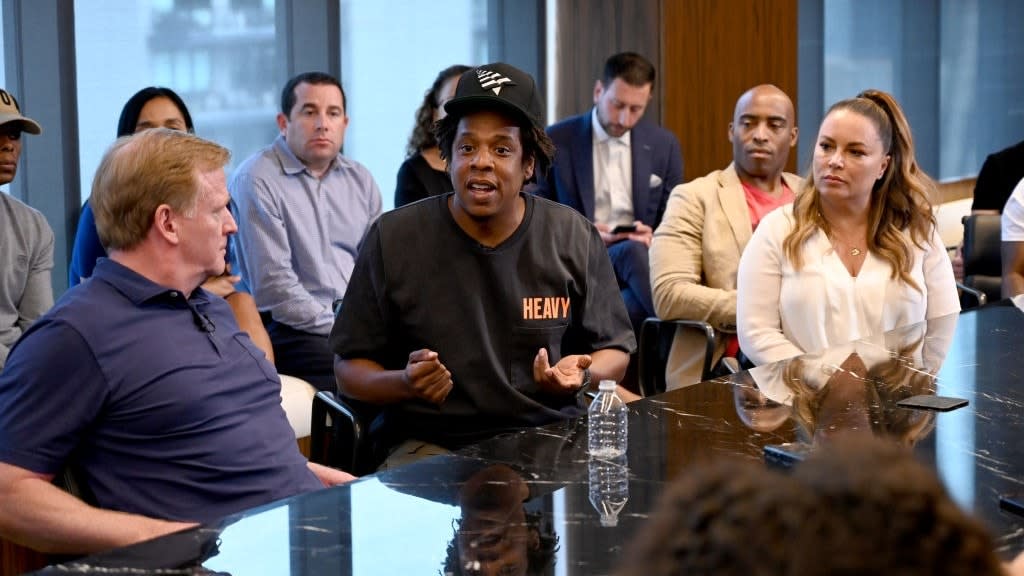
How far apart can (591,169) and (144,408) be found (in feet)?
11.9

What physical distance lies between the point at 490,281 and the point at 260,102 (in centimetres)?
300

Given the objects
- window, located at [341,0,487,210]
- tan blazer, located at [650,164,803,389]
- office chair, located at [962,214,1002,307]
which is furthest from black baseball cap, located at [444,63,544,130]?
window, located at [341,0,487,210]

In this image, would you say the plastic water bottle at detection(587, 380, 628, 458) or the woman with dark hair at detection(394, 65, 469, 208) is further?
the woman with dark hair at detection(394, 65, 469, 208)

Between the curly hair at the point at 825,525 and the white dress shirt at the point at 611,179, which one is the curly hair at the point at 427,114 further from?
the curly hair at the point at 825,525

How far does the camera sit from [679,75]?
6457 millimetres

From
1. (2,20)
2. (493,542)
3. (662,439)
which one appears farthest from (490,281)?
(2,20)

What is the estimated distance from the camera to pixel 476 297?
8.75ft

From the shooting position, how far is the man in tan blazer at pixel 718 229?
407 centimetres

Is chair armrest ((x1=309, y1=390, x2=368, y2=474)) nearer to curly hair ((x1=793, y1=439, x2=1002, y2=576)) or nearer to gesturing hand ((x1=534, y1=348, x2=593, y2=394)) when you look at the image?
gesturing hand ((x1=534, y1=348, x2=593, y2=394))

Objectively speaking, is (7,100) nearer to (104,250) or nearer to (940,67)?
(104,250)

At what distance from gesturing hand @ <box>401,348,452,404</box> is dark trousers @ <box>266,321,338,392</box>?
156 centimetres

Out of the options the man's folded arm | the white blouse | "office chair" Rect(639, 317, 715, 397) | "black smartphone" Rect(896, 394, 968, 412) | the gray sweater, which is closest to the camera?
the man's folded arm

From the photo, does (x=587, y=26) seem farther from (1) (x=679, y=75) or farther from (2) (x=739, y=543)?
(2) (x=739, y=543)

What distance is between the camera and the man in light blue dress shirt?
420 cm
